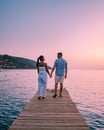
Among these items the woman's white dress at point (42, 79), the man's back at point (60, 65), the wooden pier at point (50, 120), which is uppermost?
the man's back at point (60, 65)

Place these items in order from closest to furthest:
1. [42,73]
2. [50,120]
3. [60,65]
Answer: [50,120] → [42,73] → [60,65]

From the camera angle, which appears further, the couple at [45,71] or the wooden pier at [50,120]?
the couple at [45,71]

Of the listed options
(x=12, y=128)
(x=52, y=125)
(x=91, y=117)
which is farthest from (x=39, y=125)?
(x=91, y=117)

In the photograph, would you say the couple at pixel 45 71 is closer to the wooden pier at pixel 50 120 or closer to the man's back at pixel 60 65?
the man's back at pixel 60 65

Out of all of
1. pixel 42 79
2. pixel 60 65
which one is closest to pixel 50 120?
pixel 42 79

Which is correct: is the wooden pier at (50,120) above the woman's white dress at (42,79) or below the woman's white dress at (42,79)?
below

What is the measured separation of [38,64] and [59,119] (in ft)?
19.6

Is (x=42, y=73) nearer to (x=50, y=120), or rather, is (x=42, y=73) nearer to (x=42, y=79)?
(x=42, y=79)

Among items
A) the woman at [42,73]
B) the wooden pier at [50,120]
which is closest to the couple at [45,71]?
the woman at [42,73]

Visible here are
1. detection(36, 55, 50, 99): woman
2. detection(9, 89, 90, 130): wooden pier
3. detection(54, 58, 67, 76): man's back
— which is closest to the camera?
detection(9, 89, 90, 130): wooden pier

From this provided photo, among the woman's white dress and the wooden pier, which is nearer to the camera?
the wooden pier

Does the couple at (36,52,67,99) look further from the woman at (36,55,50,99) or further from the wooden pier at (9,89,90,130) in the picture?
the wooden pier at (9,89,90,130)

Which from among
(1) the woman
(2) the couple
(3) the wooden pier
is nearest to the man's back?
(2) the couple

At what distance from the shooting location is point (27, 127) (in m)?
8.30
